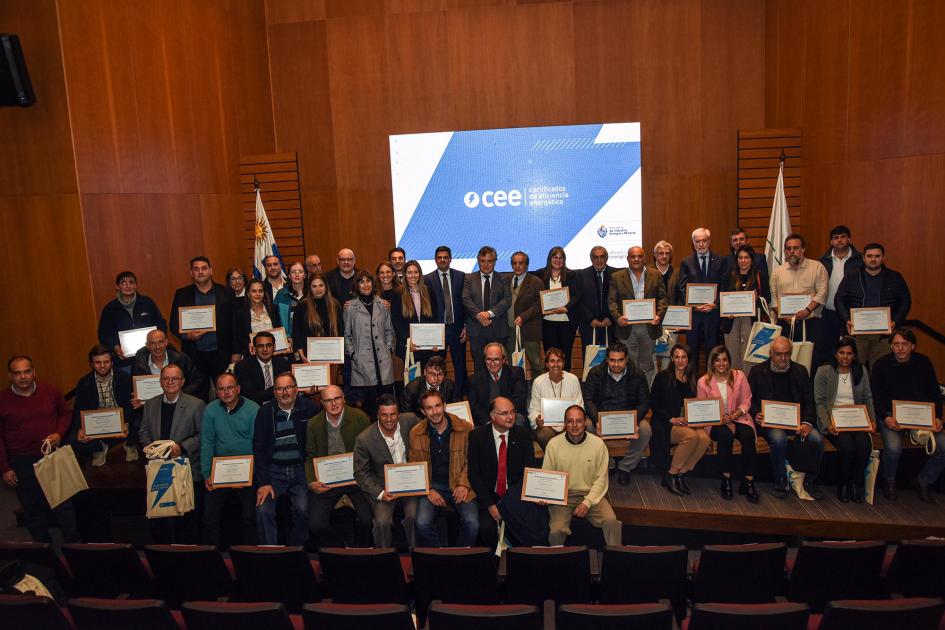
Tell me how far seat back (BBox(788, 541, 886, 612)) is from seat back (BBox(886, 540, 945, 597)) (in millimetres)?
84

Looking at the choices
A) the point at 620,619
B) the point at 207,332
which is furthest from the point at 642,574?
the point at 207,332

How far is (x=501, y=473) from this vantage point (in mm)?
5555

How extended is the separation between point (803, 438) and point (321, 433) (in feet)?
13.4

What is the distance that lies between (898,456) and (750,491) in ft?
4.17

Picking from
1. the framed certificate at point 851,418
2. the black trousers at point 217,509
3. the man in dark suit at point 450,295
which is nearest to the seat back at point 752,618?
the framed certificate at point 851,418

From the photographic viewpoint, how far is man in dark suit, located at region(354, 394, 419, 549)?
214 inches

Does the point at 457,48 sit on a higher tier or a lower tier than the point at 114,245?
higher

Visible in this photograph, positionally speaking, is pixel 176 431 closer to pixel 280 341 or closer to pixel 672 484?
pixel 280 341

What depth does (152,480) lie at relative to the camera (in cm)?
559

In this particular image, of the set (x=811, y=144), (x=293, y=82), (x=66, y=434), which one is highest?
(x=293, y=82)

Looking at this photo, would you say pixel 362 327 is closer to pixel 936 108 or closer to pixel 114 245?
pixel 114 245

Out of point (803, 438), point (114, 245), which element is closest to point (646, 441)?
point (803, 438)

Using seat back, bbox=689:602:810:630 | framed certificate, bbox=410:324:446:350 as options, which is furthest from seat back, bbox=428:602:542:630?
framed certificate, bbox=410:324:446:350

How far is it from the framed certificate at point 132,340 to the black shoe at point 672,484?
16.7ft
